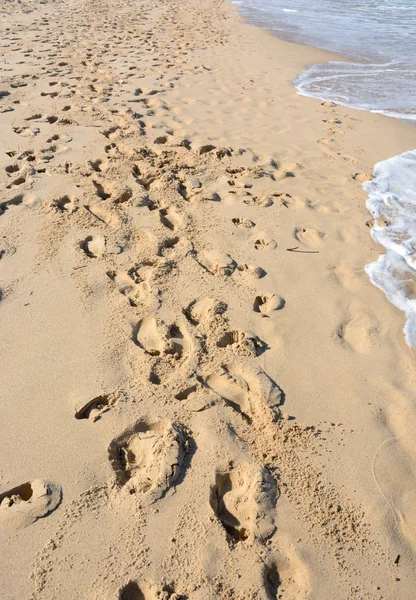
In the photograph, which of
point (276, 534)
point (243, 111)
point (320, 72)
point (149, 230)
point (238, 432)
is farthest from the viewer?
point (320, 72)

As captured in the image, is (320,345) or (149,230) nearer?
(320,345)

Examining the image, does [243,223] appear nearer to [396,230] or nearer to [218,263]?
[218,263]

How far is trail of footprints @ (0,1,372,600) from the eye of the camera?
76.6 inches

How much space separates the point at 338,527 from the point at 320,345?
41.6 inches

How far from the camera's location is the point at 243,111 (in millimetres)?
6027

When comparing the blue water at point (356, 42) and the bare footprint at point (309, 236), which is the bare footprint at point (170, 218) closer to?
the bare footprint at point (309, 236)

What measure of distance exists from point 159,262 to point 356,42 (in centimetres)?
935

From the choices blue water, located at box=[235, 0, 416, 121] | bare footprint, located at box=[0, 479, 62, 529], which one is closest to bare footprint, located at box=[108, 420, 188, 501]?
bare footprint, located at box=[0, 479, 62, 529]

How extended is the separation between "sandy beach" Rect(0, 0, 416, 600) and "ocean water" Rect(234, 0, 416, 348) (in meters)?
0.17

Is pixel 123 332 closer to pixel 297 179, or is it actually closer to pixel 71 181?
pixel 71 181

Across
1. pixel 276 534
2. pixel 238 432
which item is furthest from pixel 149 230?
pixel 276 534

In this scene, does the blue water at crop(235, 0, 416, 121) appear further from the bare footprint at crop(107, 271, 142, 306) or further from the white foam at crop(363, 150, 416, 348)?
the bare footprint at crop(107, 271, 142, 306)

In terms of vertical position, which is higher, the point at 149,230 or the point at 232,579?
the point at 149,230

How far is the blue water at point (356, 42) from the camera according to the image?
6.88m
